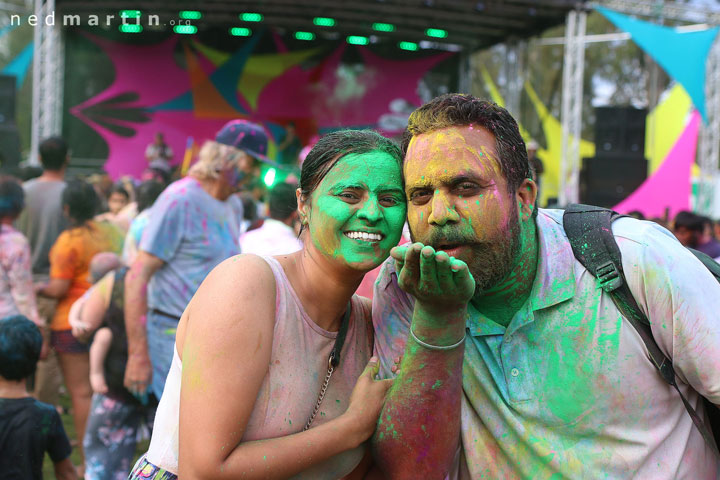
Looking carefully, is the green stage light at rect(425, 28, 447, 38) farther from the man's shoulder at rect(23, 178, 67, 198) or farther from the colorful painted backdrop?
the man's shoulder at rect(23, 178, 67, 198)

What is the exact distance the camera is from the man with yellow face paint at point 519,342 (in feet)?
5.72

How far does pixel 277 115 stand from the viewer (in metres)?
15.2

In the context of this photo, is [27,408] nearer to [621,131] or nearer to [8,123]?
[8,123]

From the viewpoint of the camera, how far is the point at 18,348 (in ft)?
10.3

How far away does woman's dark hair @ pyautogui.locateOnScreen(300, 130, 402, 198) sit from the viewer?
1.96 metres

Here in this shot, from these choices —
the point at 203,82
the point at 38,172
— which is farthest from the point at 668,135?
the point at 38,172

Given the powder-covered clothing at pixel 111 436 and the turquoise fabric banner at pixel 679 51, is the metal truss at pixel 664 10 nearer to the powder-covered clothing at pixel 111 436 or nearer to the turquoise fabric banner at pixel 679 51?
the turquoise fabric banner at pixel 679 51

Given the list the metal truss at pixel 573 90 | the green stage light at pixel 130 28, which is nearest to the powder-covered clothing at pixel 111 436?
the metal truss at pixel 573 90

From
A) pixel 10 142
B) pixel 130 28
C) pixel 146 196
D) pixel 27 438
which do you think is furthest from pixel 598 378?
pixel 130 28

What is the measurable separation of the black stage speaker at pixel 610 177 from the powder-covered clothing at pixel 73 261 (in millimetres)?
7469

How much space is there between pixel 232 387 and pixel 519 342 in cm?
77

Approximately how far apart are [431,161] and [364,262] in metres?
0.32

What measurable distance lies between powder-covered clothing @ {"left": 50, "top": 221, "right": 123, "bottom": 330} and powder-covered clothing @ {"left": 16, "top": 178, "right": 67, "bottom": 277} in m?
0.53

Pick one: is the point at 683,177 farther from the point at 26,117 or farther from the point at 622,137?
the point at 26,117
